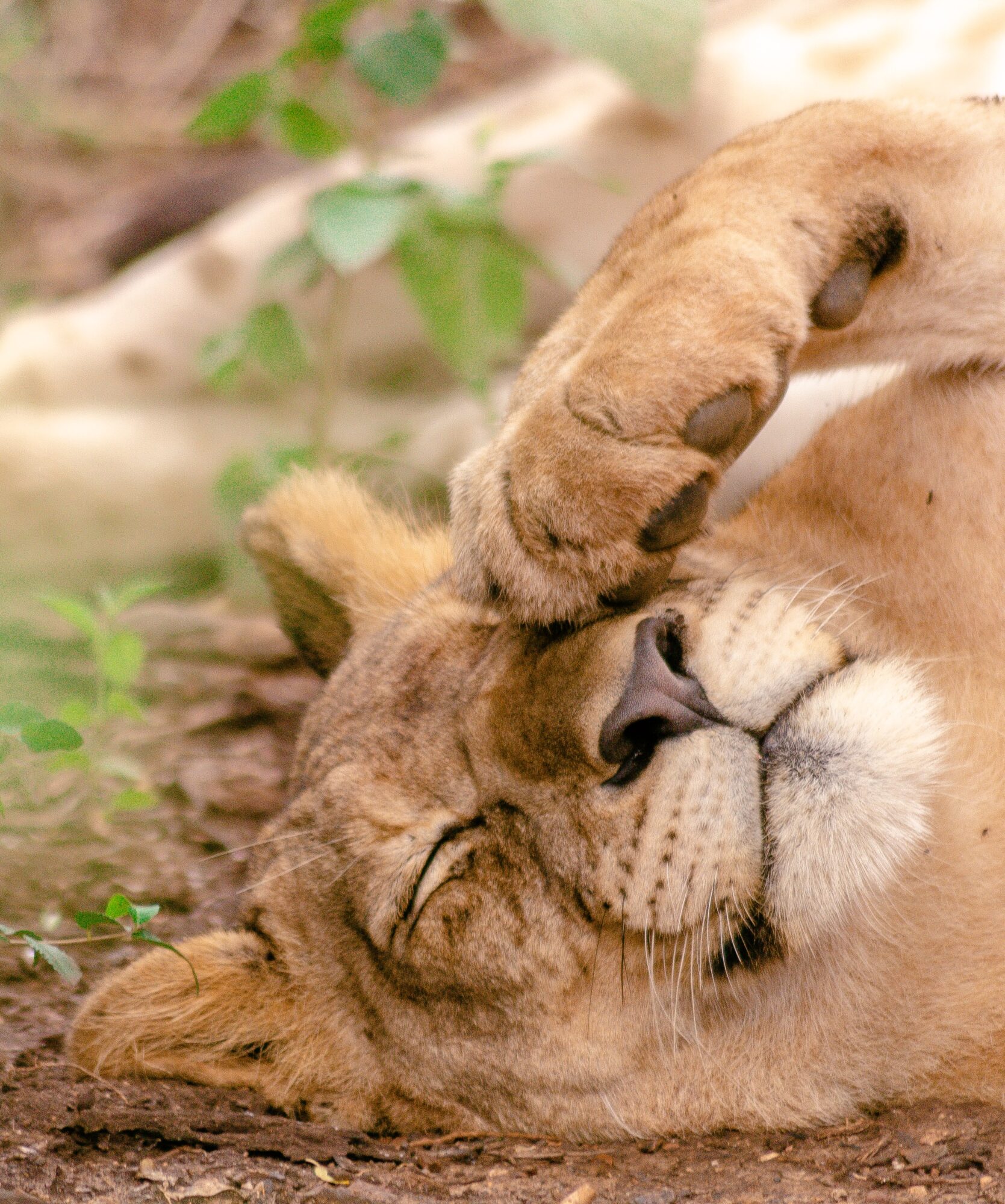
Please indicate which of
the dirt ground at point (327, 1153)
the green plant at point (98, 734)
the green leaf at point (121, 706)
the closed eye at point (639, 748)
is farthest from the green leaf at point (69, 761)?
the closed eye at point (639, 748)

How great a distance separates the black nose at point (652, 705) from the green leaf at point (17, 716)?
2.88 ft

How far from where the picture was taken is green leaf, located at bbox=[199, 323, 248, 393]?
4254 mm

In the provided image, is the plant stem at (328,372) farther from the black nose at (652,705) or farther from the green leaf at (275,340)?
the black nose at (652,705)

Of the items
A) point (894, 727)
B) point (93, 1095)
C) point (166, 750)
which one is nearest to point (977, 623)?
point (894, 727)

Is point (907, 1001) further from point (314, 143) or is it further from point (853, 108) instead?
point (314, 143)

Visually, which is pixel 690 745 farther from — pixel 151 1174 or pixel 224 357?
pixel 224 357

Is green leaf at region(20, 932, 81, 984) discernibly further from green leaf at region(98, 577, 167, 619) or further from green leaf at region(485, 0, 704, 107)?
green leaf at region(485, 0, 704, 107)

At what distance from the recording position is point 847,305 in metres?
2.25

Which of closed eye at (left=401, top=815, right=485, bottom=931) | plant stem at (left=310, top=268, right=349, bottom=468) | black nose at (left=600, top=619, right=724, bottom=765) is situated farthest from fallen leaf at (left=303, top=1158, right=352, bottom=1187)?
plant stem at (left=310, top=268, right=349, bottom=468)

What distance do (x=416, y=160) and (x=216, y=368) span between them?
1289mm

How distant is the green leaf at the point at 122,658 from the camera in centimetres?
305

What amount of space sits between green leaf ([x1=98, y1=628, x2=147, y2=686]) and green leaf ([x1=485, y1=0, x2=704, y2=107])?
1869 mm

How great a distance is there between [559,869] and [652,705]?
33 centimetres

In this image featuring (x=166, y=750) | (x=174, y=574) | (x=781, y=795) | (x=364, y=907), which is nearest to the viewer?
(x=781, y=795)
